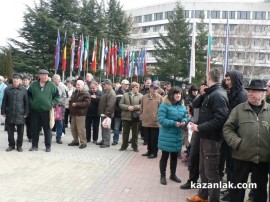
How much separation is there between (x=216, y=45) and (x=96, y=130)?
42.4 meters

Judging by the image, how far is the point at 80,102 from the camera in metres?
9.65

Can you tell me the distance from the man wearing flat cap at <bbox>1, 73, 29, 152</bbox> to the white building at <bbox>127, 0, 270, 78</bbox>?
42.3 metres

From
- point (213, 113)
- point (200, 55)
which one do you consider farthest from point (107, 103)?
point (200, 55)

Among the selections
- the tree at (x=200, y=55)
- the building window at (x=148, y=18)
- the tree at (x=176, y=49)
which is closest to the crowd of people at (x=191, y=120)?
the tree at (x=200, y=55)

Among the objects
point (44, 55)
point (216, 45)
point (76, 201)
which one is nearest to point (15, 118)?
point (76, 201)

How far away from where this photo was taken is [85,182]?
21.2 feet

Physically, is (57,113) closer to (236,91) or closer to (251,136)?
(236,91)

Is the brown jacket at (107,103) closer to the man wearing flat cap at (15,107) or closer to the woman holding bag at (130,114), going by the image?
the woman holding bag at (130,114)

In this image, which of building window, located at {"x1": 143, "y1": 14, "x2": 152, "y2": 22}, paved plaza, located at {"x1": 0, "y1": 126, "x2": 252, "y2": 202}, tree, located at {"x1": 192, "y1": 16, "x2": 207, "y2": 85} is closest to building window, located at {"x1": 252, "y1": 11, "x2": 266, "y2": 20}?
building window, located at {"x1": 143, "y1": 14, "x2": 152, "y2": 22}

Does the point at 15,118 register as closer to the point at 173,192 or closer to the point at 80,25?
the point at 173,192

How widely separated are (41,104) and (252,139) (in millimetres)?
6152

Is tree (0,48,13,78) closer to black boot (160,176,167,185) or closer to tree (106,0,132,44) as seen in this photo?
tree (106,0,132,44)

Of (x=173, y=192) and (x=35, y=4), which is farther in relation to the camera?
(x=35, y=4)

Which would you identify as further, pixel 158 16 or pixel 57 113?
pixel 158 16
